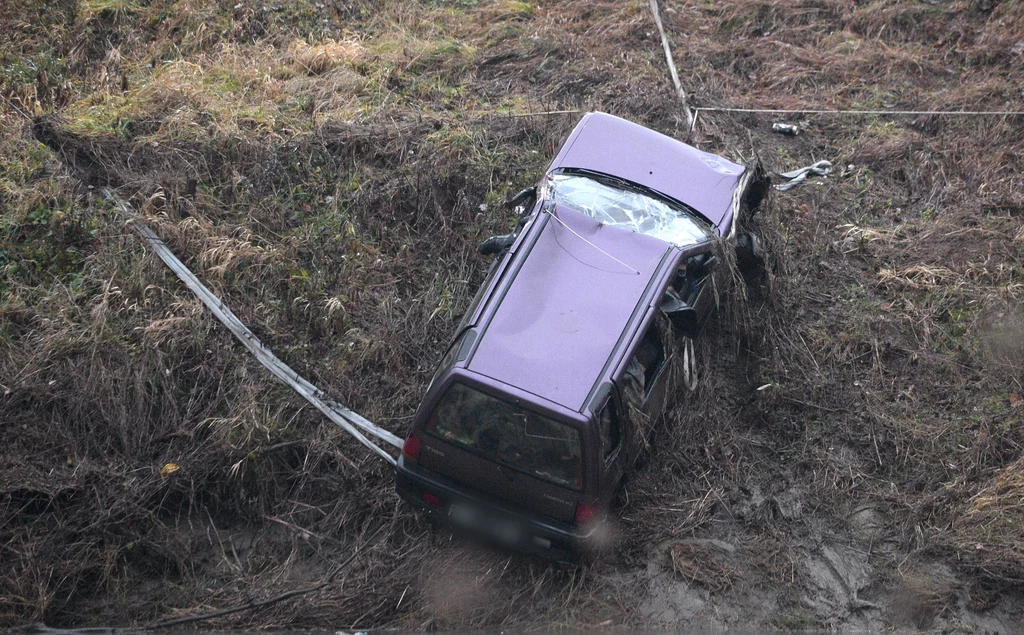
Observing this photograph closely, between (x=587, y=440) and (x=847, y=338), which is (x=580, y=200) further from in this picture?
(x=847, y=338)

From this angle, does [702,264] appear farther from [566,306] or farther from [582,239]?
[566,306]

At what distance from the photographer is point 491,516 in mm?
4750

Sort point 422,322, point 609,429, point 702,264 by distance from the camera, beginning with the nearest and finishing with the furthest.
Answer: point 609,429 → point 702,264 → point 422,322

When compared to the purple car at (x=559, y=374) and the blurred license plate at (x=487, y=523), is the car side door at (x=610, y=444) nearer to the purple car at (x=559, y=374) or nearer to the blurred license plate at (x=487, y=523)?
the purple car at (x=559, y=374)

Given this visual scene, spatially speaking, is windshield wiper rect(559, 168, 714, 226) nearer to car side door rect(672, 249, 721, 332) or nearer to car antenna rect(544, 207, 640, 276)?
car side door rect(672, 249, 721, 332)

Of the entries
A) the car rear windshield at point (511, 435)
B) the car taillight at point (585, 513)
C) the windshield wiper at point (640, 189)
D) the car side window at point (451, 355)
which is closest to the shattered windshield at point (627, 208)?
the windshield wiper at point (640, 189)

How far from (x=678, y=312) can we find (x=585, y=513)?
4.74ft

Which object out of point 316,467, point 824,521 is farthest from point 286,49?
point 824,521

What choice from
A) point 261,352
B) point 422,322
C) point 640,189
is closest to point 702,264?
point 640,189

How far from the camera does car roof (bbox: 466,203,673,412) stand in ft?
14.9

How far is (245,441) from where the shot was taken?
5.56 m

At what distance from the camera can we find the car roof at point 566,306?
179 inches

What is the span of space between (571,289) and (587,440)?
3.31ft

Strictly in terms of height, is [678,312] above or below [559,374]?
above
